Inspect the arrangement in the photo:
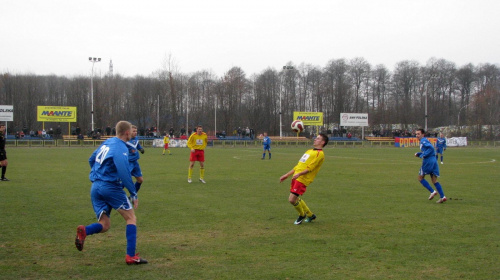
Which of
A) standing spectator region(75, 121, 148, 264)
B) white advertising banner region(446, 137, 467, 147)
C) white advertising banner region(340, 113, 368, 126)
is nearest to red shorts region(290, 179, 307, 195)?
standing spectator region(75, 121, 148, 264)

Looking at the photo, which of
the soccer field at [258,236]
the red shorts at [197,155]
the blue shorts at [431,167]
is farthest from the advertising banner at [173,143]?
the blue shorts at [431,167]

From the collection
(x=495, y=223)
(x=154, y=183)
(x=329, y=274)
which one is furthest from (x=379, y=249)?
(x=154, y=183)

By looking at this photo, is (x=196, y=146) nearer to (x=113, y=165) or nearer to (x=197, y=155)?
(x=197, y=155)

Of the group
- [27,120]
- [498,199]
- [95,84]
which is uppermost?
[95,84]

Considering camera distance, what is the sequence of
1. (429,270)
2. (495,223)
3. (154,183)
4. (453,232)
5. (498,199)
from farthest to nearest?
(154,183), (498,199), (495,223), (453,232), (429,270)

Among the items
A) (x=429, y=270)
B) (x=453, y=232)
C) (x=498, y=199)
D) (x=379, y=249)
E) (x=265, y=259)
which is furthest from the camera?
(x=498, y=199)

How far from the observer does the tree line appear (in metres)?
78.2

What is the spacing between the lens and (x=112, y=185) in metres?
6.07

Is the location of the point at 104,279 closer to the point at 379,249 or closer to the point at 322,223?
the point at 379,249

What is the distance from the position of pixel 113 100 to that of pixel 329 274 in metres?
77.0

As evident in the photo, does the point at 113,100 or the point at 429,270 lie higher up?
the point at 113,100

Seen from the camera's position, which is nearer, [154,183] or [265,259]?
[265,259]

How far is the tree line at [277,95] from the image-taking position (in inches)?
3078

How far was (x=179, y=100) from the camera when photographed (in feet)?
259
